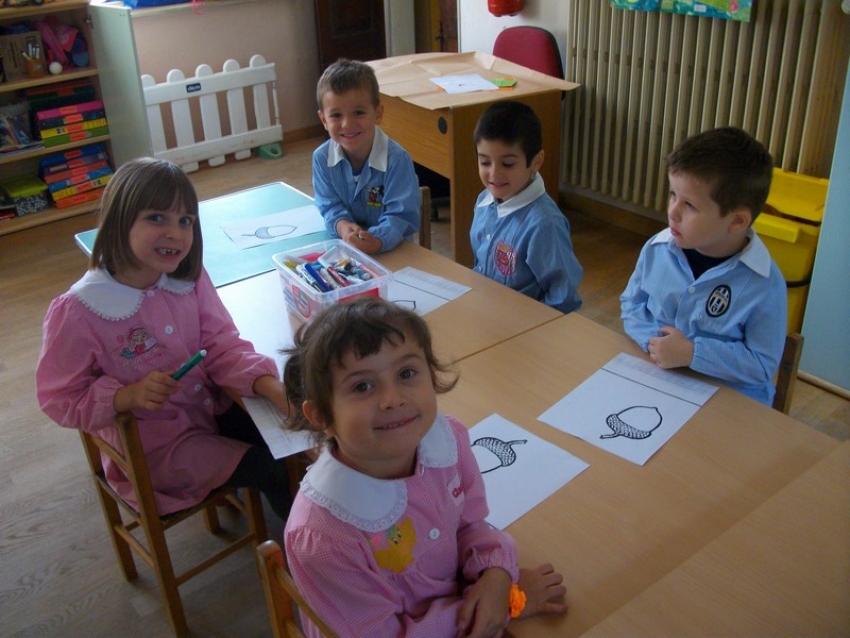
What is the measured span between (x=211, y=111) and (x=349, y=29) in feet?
3.57

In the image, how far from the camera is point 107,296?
5.10 ft

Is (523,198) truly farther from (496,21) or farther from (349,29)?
(349,29)

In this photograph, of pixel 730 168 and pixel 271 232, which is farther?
pixel 271 232

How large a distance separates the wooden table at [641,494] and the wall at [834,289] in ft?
4.24

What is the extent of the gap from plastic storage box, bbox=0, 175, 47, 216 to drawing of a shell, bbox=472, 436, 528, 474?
3.67 metres

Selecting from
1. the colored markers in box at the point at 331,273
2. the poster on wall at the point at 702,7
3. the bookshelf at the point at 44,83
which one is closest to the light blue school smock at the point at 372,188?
the colored markers in box at the point at 331,273

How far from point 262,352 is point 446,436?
709 mm

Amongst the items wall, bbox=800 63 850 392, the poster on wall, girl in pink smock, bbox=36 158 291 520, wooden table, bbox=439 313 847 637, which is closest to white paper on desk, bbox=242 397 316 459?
girl in pink smock, bbox=36 158 291 520

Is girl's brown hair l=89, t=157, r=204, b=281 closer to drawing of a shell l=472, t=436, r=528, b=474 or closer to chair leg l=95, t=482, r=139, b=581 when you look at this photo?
chair leg l=95, t=482, r=139, b=581

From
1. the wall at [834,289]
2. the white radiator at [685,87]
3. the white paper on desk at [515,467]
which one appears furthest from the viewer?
the white radiator at [685,87]

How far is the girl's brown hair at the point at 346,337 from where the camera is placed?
1.03m

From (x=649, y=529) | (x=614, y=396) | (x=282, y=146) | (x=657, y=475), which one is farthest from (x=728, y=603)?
(x=282, y=146)

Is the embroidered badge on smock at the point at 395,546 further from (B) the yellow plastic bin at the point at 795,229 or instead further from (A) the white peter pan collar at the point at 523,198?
(B) the yellow plastic bin at the point at 795,229

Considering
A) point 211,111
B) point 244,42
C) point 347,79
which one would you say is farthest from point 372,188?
point 244,42
